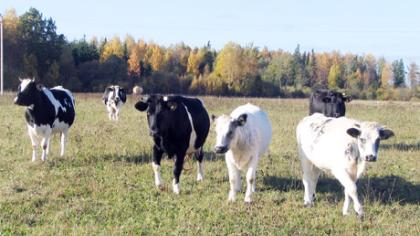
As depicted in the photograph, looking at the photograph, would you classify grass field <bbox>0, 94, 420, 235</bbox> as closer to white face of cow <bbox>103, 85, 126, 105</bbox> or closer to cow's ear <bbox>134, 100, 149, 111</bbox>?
cow's ear <bbox>134, 100, 149, 111</bbox>

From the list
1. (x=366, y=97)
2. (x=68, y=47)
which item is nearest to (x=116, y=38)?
(x=68, y=47)

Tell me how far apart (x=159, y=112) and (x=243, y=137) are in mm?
1642

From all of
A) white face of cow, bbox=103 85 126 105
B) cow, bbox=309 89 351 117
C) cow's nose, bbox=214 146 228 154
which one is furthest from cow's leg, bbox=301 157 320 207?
white face of cow, bbox=103 85 126 105

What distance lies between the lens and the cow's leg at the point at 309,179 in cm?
913

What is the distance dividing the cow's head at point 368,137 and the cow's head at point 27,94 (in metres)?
7.37

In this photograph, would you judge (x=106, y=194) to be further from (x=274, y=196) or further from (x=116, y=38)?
(x=116, y=38)

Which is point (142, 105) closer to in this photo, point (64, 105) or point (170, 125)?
point (170, 125)

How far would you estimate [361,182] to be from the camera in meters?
11.1

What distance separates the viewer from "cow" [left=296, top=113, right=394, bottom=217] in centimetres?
814

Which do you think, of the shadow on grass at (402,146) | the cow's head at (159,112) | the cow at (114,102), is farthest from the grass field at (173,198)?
the cow at (114,102)

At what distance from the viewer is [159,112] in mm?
9797

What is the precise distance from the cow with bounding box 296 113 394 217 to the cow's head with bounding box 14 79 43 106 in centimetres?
633

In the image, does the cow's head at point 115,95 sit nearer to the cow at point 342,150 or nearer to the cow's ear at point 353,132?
the cow at point 342,150

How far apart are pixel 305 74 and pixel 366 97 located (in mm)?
15480
